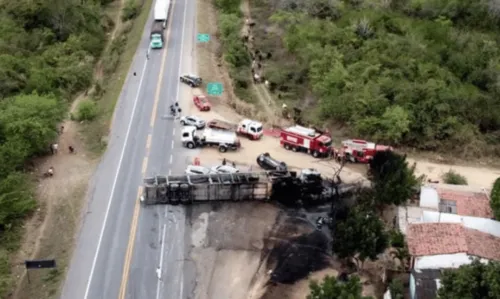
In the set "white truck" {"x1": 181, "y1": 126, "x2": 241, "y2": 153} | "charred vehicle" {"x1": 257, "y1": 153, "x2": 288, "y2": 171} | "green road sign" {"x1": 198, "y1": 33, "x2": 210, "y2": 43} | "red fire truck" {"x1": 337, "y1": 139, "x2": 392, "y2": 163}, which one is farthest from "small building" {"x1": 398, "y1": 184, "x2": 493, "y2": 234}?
"green road sign" {"x1": 198, "y1": 33, "x2": 210, "y2": 43}

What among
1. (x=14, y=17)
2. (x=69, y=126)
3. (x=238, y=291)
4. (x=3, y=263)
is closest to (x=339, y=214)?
(x=238, y=291)

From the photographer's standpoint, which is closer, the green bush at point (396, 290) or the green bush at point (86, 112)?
the green bush at point (396, 290)

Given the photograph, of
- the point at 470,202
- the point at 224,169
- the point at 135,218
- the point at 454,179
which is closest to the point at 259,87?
the point at 224,169

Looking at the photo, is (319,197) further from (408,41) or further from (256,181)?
(408,41)

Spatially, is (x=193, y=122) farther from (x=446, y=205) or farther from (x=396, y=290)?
(x=396, y=290)

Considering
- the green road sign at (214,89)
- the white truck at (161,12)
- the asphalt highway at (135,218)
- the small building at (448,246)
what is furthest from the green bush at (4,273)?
the white truck at (161,12)

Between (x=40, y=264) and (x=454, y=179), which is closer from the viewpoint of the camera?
(x=40, y=264)

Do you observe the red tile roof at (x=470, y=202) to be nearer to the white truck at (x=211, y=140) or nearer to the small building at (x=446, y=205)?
the small building at (x=446, y=205)
